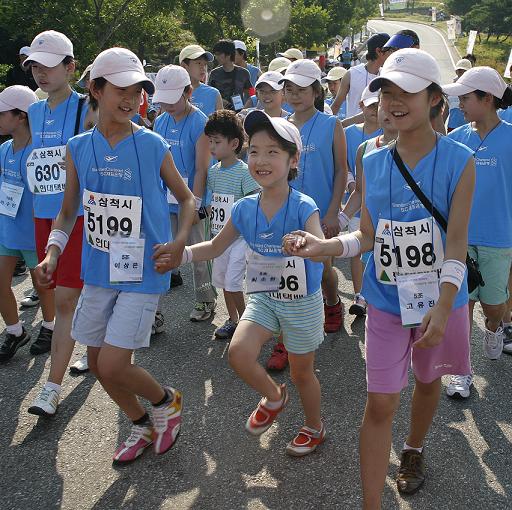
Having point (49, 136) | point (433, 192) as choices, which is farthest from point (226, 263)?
point (433, 192)

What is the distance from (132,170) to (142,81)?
467mm

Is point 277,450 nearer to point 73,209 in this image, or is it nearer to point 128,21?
point 73,209

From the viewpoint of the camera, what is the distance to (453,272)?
2.72 metres

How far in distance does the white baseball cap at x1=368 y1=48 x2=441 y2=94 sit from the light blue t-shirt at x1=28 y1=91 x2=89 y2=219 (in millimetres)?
2519

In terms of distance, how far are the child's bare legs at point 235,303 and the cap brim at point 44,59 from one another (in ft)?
7.17

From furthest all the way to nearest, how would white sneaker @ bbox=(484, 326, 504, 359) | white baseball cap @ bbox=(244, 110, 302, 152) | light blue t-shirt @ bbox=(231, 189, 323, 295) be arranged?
white sneaker @ bbox=(484, 326, 504, 359), light blue t-shirt @ bbox=(231, 189, 323, 295), white baseball cap @ bbox=(244, 110, 302, 152)

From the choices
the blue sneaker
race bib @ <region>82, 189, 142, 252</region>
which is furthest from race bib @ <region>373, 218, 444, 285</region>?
the blue sneaker

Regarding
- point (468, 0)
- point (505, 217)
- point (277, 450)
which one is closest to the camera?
point (277, 450)

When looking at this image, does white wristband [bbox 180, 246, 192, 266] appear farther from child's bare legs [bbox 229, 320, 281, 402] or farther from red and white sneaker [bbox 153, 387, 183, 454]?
red and white sneaker [bbox 153, 387, 183, 454]

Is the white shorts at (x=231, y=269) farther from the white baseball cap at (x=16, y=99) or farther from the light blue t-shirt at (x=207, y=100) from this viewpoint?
the light blue t-shirt at (x=207, y=100)

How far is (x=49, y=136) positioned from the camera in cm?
459

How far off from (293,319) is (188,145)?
2563 mm

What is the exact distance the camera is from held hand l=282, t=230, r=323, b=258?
2.82 metres

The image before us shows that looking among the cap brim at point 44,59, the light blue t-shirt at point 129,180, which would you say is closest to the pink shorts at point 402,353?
the light blue t-shirt at point 129,180
